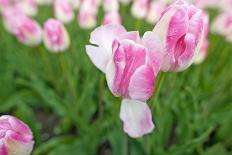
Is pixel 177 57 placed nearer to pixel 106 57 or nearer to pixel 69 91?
pixel 106 57

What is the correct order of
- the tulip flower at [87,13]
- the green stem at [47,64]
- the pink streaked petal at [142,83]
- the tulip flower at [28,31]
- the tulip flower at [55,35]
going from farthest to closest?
the green stem at [47,64]
the tulip flower at [87,13]
the tulip flower at [28,31]
the tulip flower at [55,35]
the pink streaked petal at [142,83]

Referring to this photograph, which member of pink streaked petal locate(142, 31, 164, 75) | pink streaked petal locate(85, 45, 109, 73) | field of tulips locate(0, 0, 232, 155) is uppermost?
pink streaked petal locate(142, 31, 164, 75)

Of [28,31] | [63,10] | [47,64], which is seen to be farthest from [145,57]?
[47,64]

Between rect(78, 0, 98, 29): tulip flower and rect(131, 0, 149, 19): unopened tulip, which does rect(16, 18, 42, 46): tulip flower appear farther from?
rect(131, 0, 149, 19): unopened tulip

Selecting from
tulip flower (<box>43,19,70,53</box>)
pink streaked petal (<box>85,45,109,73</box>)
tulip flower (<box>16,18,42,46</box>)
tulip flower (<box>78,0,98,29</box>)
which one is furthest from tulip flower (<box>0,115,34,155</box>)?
tulip flower (<box>78,0,98,29</box>)

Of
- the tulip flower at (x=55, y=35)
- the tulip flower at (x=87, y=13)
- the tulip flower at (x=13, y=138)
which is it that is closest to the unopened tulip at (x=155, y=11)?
the tulip flower at (x=87, y=13)

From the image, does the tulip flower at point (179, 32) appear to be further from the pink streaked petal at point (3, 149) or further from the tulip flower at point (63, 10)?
the tulip flower at point (63, 10)

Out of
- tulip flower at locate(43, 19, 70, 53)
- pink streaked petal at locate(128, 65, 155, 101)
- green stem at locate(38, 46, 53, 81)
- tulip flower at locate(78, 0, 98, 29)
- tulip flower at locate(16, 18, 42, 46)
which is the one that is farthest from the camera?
green stem at locate(38, 46, 53, 81)

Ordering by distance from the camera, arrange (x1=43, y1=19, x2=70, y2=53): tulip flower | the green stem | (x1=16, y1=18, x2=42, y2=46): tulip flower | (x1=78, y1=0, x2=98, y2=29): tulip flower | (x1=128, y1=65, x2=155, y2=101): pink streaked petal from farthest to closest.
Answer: the green stem < (x1=78, y1=0, x2=98, y2=29): tulip flower < (x1=16, y1=18, x2=42, y2=46): tulip flower < (x1=43, y1=19, x2=70, y2=53): tulip flower < (x1=128, y1=65, x2=155, y2=101): pink streaked petal
